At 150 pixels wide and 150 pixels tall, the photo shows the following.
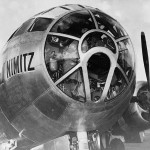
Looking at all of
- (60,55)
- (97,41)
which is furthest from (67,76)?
(97,41)

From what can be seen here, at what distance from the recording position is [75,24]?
6.20 meters

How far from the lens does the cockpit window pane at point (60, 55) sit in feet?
19.3

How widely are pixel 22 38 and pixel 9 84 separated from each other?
3.73ft

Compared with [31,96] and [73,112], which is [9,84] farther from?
[73,112]

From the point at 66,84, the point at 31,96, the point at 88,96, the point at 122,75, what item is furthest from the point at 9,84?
the point at 122,75

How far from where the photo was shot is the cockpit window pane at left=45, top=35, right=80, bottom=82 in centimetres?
589

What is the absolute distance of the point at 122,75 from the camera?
6371 mm

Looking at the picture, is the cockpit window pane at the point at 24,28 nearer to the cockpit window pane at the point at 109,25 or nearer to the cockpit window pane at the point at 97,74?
the cockpit window pane at the point at 109,25

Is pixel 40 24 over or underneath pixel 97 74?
over

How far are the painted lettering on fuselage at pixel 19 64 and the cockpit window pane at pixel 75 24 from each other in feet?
2.70

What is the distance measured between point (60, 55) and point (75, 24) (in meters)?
0.78

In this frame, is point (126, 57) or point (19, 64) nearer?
point (19, 64)

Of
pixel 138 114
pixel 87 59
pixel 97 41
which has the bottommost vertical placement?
pixel 138 114

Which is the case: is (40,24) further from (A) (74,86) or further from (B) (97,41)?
(A) (74,86)
